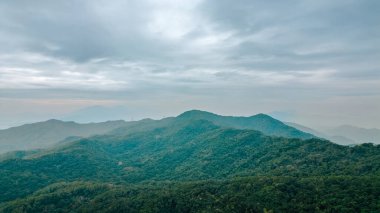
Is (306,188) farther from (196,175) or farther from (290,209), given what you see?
(196,175)

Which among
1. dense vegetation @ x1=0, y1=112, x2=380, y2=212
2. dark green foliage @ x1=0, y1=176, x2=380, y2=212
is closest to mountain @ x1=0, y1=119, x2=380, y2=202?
dense vegetation @ x1=0, y1=112, x2=380, y2=212

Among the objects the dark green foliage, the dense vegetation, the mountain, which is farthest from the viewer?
the mountain

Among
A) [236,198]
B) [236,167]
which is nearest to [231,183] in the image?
[236,198]

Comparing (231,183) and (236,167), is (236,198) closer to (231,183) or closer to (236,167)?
(231,183)

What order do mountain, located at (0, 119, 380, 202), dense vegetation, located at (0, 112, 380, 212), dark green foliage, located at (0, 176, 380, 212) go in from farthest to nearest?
mountain, located at (0, 119, 380, 202), dense vegetation, located at (0, 112, 380, 212), dark green foliage, located at (0, 176, 380, 212)

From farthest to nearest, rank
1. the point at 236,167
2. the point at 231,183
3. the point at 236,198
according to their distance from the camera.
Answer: the point at 236,167, the point at 231,183, the point at 236,198

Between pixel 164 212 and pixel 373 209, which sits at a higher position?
pixel 373 209

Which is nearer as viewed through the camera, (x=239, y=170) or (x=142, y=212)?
(x=142, y=212)

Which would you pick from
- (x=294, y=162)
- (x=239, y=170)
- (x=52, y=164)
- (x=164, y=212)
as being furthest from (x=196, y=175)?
(x=52, y=164)

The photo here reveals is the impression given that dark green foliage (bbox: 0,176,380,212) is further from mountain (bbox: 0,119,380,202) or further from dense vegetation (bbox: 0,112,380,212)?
mountain (bbox: 0,119,380,202)
